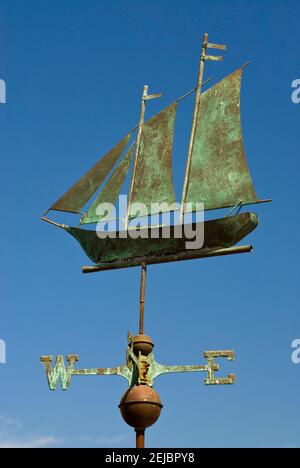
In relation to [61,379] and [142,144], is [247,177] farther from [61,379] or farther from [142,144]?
[61,379]

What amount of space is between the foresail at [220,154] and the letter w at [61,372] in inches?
137

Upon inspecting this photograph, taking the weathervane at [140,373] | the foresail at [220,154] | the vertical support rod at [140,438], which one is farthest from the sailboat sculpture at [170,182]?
the vertical support rod at [140,438]

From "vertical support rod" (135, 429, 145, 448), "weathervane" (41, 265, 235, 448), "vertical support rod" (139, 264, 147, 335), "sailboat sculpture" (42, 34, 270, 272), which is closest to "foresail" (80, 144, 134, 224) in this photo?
"sailboat sculpture" (42, 34, 270, 272)

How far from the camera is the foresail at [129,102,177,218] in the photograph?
1037cm

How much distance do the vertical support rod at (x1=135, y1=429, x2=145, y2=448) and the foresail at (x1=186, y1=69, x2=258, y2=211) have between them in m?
3.92

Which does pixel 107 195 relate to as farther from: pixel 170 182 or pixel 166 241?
pixel 166 241

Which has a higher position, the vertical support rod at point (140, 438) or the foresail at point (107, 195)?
the foresail at point (107, 195)

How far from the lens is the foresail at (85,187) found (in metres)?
10.9

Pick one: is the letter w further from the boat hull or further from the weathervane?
the boat hull

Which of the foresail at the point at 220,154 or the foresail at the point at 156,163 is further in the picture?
the foresail at the point at 156,163

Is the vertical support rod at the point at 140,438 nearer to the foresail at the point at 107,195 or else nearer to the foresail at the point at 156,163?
the foresail at the point at 156,163

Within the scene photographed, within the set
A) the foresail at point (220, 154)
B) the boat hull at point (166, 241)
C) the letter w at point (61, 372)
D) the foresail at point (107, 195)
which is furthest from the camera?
the foresail at point (107, 195)

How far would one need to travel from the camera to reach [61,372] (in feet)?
→ 22.9

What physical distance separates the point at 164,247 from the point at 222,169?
264 centimetres
